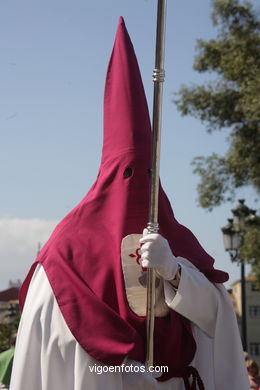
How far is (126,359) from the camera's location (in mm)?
4031

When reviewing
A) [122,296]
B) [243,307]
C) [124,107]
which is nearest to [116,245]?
[122,296]

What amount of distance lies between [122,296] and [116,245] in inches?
12.1

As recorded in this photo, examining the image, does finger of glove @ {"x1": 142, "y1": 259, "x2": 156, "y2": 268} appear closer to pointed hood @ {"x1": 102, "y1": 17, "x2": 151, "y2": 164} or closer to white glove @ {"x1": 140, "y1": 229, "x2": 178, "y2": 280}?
white glove @ {"x1": 140, "y1": 229, "x2": 178, "y2": 280}

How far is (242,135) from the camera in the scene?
18500 mm

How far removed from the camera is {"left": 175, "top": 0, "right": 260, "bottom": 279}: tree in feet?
59.9

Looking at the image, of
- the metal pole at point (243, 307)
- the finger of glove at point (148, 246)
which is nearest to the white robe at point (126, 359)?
the finger of glove at point (148, 246)

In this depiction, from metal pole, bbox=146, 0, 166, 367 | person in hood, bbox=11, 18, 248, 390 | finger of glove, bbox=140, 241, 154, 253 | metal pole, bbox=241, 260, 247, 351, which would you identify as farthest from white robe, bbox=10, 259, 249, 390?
metal pole, bbox=241, 260, 247, 351

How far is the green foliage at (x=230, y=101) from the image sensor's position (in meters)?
18.3

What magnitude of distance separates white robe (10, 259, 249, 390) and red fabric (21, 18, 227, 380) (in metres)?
0.08

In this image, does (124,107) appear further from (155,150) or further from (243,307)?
(243,307)

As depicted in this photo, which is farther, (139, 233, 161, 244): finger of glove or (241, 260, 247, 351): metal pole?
(241, 260, 247, 351): metal pole

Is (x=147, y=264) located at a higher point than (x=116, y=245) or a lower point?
lower

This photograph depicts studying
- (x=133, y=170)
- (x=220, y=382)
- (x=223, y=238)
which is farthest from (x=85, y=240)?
(x=223, y=238)

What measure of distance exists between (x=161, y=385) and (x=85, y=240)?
924mm
